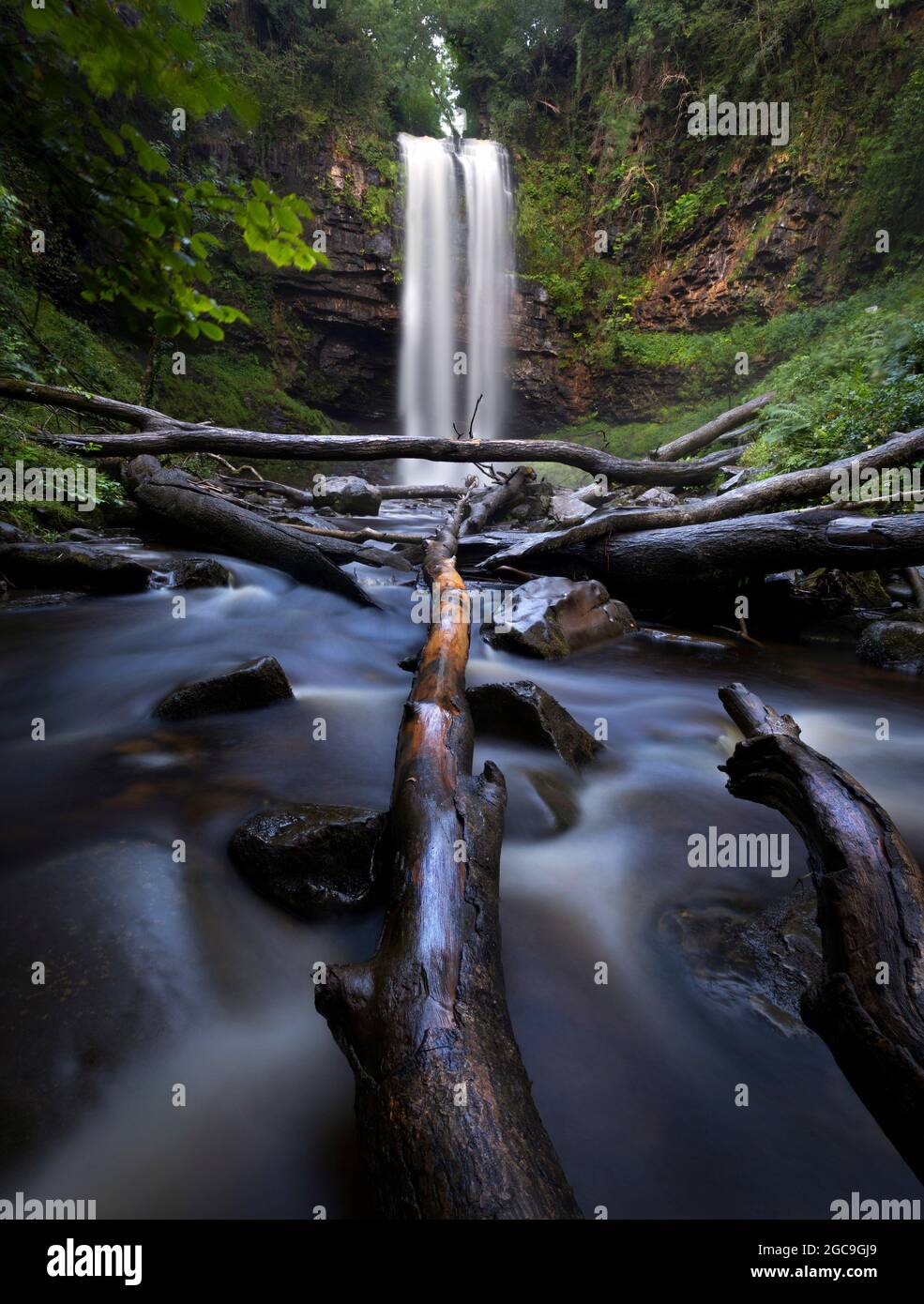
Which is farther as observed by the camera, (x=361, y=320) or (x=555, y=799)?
(x=361, y=320)

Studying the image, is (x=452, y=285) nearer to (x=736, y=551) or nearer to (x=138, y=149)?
(x=736, y=551)

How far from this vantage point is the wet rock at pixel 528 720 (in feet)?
10.8

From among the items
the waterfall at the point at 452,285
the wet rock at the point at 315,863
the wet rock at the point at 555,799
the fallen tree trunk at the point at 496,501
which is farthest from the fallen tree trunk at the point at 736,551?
the waterfall at the point at 452,285

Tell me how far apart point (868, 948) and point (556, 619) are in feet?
14.2

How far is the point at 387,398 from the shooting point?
2411cm

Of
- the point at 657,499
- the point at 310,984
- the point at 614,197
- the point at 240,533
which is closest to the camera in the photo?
the point at 310,984

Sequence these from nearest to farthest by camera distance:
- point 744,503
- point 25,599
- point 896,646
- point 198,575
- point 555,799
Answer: point 555,799 < point 896,646 < point 25,599 < point 198,575 < point 744,503

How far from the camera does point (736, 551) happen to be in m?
5.47

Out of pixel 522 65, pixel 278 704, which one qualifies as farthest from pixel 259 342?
pixel 278 704

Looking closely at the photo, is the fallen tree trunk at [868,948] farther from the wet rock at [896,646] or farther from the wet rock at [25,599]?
the wet rock at [25,599]

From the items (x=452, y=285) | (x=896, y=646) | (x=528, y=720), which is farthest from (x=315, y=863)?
(x=452, y=285)

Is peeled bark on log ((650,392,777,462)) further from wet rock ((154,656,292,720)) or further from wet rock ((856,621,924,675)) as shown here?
wet rock ((154,656,292,720))
